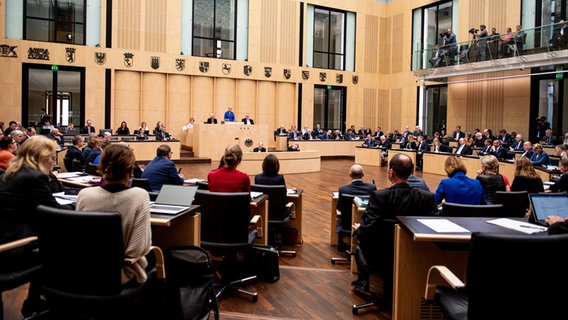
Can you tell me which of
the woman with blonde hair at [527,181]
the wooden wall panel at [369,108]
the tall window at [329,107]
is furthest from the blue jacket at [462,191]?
the wooden wall panel at [369,108]

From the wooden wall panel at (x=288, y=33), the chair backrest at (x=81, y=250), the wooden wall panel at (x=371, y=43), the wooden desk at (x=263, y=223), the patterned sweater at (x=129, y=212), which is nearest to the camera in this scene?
the chair backrest at (x=81, y=250)

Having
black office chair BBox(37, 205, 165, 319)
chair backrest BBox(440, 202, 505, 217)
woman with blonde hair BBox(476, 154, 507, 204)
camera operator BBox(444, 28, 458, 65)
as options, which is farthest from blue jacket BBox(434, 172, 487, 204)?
camera operator BBox(444, 28, 458, 65)

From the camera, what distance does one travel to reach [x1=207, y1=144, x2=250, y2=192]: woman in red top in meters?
4.34

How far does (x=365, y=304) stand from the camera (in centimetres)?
357

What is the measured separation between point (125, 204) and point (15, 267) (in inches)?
37.5

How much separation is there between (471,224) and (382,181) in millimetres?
9302

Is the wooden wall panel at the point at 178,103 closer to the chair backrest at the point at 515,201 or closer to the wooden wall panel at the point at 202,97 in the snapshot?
the wooden wall panel at the point at 202,97

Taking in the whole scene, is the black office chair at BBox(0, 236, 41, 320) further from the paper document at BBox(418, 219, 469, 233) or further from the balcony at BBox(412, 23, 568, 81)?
the balcony at BBox(412, 23, 568, 81)

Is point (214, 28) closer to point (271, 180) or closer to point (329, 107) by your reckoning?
point (329, 107)

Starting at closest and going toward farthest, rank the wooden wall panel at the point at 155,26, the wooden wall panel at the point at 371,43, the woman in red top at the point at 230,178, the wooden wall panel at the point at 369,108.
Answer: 1. the woman in red top at the point at 230,178
2. the wooden wall panel at the point at 155,26
3. the wooden wall panel at the point at 371,43
4. the wooden wall panel at the point at 369,108

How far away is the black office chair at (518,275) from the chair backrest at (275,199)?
308 cm

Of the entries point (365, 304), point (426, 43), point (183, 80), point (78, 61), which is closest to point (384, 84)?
point (426, 43)

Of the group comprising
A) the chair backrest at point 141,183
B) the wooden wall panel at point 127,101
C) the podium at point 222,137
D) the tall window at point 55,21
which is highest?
the tall window at point 55,21

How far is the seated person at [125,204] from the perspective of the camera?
251 centimetres
